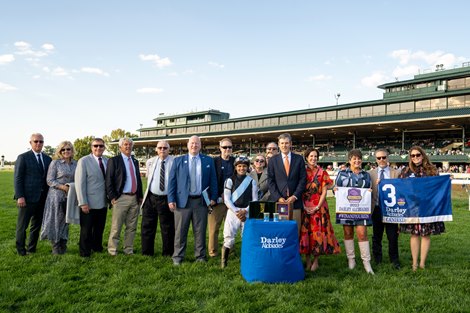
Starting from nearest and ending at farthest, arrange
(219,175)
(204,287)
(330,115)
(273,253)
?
(204,287) → (273,253) → (219,175) → (330,115)

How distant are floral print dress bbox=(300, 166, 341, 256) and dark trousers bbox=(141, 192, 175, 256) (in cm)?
224

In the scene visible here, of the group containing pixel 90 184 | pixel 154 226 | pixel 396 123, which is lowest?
pixel 154 226

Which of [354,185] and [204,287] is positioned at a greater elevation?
[354,185]

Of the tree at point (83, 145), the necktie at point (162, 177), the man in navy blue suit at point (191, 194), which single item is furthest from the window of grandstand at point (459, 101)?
the tree at point (83, 145)

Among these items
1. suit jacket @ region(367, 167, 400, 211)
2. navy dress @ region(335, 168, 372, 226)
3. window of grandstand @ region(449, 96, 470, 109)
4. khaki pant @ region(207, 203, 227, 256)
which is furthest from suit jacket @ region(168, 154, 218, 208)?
window of grandstand @ region(449, 96, 470, 109)

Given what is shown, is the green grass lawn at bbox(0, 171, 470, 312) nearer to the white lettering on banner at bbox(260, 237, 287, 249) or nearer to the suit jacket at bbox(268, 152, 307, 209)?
the white lettering on banner at bbox(260, 237, 287, 249)

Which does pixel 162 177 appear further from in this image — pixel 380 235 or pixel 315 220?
pixel 380 235

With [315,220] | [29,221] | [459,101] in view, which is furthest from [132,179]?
[459,101]

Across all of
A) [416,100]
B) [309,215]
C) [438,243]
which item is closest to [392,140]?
[416,100]

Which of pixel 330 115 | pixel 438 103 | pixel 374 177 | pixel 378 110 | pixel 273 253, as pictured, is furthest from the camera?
pixel 330 115

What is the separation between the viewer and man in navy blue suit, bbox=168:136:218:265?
19.2 ft

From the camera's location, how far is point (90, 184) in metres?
6.10

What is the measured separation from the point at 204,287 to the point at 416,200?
133 inches

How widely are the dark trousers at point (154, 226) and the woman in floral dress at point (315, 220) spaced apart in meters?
2.24
